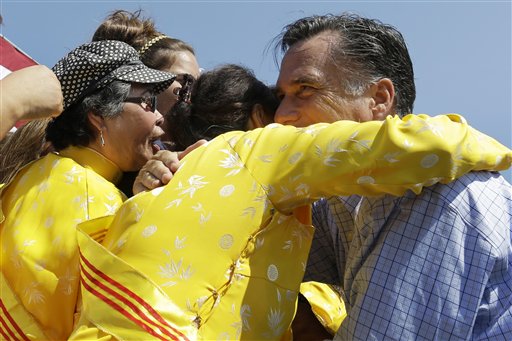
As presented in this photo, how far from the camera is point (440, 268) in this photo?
6.70ft

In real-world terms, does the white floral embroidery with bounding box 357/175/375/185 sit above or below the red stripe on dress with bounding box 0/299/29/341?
above

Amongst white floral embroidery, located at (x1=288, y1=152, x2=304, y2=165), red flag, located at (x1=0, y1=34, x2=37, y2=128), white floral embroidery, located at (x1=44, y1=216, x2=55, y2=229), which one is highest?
white floral embroidery, located at (x1=288, y1=152, x2=304, y2=165)

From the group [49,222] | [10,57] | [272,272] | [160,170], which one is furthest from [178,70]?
[10,57]

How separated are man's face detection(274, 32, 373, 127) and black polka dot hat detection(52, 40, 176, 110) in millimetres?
513

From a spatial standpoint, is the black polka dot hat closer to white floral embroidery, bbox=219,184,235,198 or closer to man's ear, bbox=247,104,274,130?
man's ear, bbox=247,104,274,130

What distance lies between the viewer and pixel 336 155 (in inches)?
79.0

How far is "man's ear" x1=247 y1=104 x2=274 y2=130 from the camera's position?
3.07 metres

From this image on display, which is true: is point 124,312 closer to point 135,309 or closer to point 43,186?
point 135,309

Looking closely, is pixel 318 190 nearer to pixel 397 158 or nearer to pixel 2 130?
pixel 397 158

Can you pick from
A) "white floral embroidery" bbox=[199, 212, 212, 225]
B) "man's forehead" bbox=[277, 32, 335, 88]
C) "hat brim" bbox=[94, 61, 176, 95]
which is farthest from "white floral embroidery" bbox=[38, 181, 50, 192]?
"man's forehead" bbox=[277, 32, 335, 88]

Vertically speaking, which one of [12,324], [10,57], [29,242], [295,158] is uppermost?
[295,158]

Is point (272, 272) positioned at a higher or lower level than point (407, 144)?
lower

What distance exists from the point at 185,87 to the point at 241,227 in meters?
1.59

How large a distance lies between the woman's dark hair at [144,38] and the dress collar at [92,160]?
1166 mm
